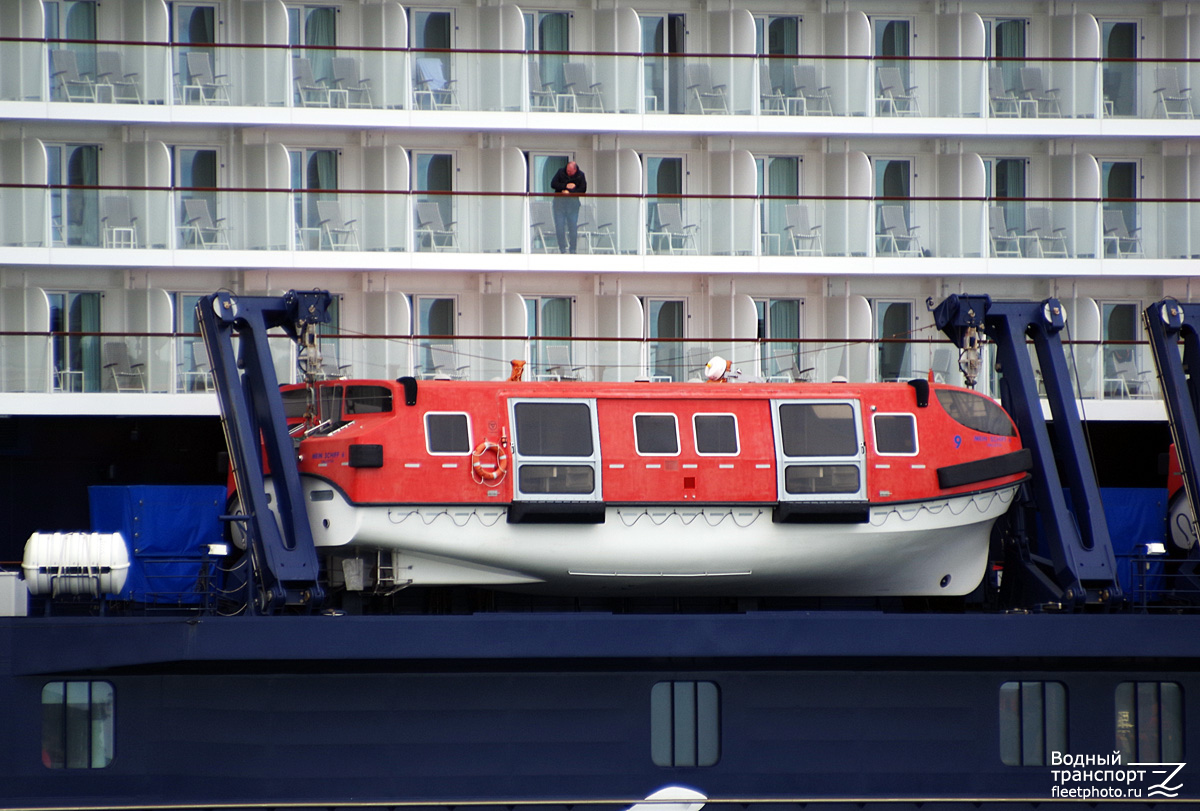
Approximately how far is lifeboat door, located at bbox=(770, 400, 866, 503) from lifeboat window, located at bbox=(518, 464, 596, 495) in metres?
1.91

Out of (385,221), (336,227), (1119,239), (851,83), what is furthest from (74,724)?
(1119,239)

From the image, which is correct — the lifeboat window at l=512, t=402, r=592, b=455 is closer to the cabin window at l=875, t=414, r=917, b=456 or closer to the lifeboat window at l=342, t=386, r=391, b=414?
the lifeboat window at l=342, t=386, r=391, b=414

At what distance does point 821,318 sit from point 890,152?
2466 mm

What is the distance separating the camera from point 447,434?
1268 centimetres

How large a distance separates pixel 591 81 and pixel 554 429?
227 inches

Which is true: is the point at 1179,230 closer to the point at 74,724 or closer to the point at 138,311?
the point at 138,311

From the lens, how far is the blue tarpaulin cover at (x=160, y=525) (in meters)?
13.8

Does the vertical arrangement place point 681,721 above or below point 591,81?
below

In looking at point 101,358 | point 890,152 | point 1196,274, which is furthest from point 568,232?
point 1196,274

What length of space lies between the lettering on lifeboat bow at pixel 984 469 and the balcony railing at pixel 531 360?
205 cm

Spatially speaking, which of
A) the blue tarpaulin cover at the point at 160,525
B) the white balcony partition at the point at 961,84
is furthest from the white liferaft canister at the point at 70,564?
the white balcony partition at the point at 961,84

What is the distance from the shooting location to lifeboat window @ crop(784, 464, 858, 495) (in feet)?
42.4

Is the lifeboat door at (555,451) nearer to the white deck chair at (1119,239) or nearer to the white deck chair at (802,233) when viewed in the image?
the white deck chair at (802,233)

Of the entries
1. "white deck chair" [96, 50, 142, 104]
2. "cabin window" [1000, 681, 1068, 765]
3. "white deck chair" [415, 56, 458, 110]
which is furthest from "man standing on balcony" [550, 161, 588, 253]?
"cabin window" [1000, 681, 1068, 765]
